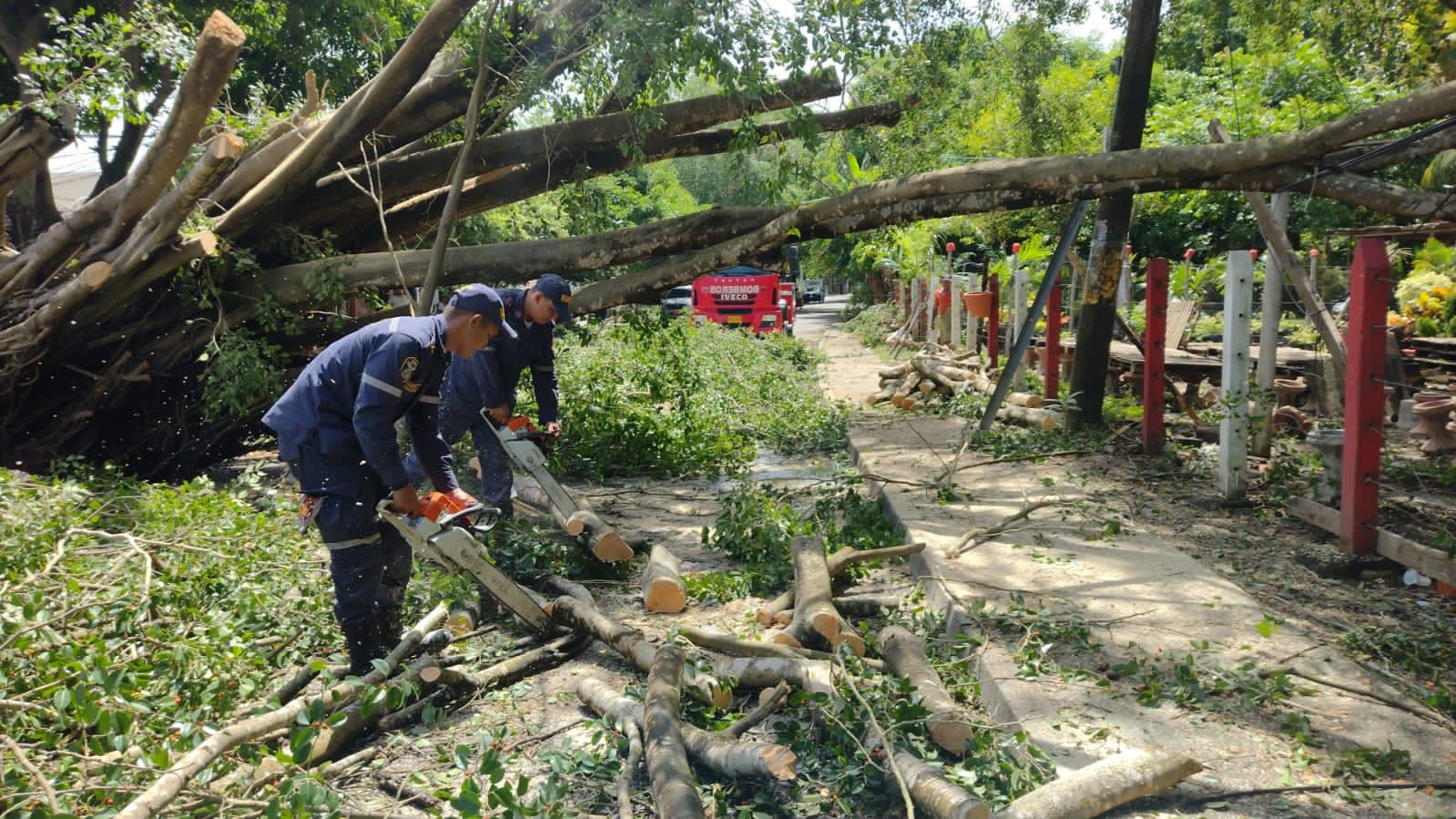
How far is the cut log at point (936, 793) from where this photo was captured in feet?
9.41

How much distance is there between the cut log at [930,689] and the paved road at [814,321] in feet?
62.3

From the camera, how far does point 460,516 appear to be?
173 inches

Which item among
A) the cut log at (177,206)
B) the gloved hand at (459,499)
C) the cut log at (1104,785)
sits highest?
the cut log at (177,206)

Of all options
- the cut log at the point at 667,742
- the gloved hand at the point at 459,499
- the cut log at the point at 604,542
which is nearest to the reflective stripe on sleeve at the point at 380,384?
the gloved hand at the point at 459,499

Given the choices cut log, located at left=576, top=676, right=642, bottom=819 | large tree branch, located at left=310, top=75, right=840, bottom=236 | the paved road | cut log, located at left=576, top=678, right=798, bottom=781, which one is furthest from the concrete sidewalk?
the paved road

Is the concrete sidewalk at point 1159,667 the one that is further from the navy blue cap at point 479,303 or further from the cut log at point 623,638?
the navy blue cap at point 479,303

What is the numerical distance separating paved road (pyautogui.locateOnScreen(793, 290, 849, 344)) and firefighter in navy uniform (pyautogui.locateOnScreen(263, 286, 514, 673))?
18.8 meters

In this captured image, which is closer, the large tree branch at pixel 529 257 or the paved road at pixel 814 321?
the large tree branch at pixel 529 257

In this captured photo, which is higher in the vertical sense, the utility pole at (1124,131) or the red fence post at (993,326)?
the utility pole at (1124,131)

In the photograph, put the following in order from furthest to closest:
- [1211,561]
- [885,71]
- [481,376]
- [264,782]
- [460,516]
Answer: [885,71] < [481,376] < [1211,561] < [460,516] < [264,782]

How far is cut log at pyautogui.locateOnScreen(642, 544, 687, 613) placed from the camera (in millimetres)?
5438

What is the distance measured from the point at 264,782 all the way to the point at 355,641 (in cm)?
124

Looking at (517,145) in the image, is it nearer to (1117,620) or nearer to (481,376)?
(481,376)

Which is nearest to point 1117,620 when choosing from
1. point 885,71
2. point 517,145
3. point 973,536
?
point 973,536
